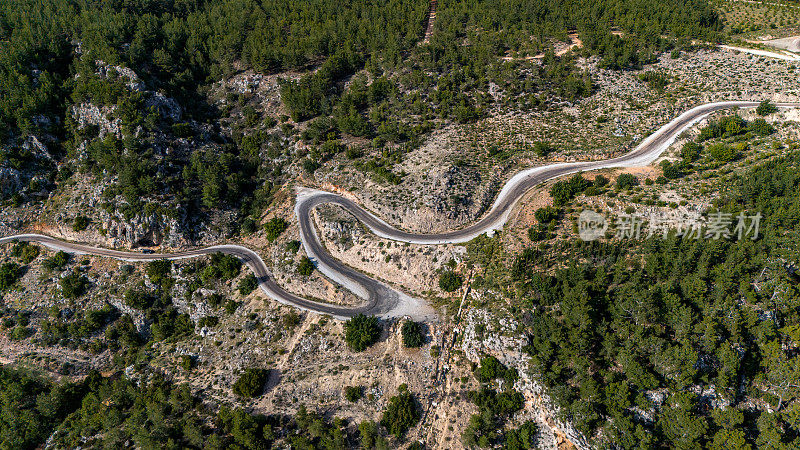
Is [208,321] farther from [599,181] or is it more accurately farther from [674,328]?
[599,181]

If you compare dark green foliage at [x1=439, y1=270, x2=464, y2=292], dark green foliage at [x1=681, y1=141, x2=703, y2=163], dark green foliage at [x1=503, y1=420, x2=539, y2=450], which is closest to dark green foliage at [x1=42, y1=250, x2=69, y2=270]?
dark green foliage at [x1=439, y1=270, x2=464, y2=292]

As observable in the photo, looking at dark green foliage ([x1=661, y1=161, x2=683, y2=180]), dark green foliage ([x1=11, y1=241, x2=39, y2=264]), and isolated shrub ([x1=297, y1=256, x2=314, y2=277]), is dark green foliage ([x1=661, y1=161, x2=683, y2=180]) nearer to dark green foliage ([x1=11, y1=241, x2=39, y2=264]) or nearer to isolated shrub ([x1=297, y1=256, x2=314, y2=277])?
isolated shrub ([x1=297, y1=256, x2=314, y2=277])

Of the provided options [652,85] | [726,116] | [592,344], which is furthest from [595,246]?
→ [652,85]

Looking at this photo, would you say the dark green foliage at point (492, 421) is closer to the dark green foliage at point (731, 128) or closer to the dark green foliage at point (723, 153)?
the dark green foliage at point (723, 153)

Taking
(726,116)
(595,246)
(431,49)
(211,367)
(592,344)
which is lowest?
(211,367)

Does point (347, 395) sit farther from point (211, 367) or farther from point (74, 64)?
point (74, 64)

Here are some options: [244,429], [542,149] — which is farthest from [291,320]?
[542,149]

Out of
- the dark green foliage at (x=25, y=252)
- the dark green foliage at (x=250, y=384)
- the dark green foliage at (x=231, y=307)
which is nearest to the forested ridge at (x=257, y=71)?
the dark green foliage at (x=25, y=252)

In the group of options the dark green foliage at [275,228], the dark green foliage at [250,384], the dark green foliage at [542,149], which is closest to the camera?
the dark green foliage at [250,384]
